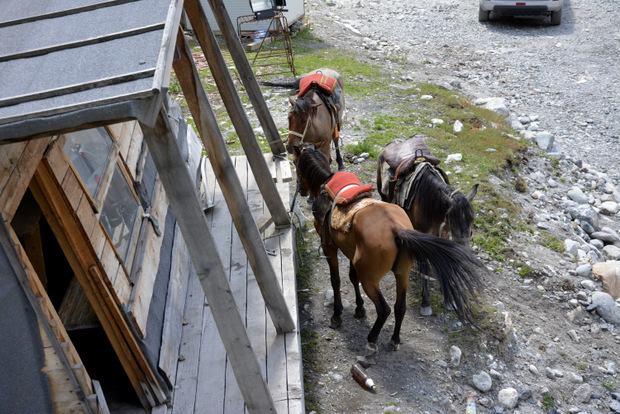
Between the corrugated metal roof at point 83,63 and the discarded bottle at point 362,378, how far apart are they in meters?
3.32

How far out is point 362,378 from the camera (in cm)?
464

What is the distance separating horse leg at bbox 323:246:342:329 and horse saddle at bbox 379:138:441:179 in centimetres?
114

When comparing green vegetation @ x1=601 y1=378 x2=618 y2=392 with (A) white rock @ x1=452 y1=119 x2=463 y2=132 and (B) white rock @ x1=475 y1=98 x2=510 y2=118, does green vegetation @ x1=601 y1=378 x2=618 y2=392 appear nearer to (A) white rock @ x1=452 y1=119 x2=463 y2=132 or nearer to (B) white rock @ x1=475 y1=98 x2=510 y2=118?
(A) white rock @ x1=452 y1=119 x2=463 y2=132

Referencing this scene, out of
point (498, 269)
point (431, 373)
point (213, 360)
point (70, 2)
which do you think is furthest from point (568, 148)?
point (70, 2)

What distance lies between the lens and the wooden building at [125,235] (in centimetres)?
228

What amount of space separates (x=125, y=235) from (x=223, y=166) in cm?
100

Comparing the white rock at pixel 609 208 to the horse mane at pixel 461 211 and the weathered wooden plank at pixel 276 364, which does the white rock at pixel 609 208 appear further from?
the weathered wooden plank at pixel 276 364

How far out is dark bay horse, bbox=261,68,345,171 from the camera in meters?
6.66

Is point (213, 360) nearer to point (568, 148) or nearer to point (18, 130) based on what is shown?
point (18, 130)

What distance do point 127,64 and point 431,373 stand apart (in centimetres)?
381

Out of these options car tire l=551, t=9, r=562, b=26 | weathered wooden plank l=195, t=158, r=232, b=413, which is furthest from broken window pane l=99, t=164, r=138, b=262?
car tire l=551, t=9, r=562, b=26

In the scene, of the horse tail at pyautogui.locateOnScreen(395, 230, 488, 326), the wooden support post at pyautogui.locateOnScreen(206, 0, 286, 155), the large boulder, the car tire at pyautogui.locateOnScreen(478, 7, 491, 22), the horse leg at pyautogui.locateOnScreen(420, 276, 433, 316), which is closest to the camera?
the horse tail at pyautogui.locateOnScreen(395, 230, 488, 326)

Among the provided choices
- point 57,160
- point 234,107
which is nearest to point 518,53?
point 234,107

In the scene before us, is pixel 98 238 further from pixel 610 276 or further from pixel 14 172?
pixel 610 276
